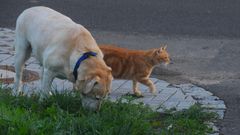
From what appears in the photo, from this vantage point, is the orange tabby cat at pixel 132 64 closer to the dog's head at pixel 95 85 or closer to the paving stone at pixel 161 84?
the paving stone at pixel 161 84

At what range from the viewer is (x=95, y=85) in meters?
6.80

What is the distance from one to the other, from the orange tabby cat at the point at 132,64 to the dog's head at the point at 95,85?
1864 millimetres

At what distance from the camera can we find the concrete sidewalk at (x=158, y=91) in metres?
8.28

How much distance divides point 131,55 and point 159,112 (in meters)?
1.37

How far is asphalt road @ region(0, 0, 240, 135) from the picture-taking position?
32.1 ft

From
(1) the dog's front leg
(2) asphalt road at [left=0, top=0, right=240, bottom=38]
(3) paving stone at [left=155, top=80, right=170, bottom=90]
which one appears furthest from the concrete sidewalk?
(2) asphalt road at [left=0, top=0, right=240, bottom=38]

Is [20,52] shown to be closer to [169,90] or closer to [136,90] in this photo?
[136,90]

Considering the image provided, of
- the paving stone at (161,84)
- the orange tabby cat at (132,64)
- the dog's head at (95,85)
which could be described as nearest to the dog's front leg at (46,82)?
the dog's head at (95,85)

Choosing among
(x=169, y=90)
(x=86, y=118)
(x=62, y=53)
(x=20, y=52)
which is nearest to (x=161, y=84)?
(x=169, y=90)

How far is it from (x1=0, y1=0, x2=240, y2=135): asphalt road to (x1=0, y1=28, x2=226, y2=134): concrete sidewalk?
19 cm

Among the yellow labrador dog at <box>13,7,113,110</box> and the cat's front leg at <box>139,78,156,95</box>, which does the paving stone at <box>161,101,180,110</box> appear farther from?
the yellow labrador dog at <box>13,7,113,110</box>

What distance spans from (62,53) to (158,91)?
1.98 meters

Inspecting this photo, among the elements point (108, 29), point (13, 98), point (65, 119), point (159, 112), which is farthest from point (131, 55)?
point (108, 29)

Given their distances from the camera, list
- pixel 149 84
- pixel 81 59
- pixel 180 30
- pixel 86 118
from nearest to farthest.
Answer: pixel 86 118 < pixel 81 59 < pixel 149 84 < pixel 180 30
